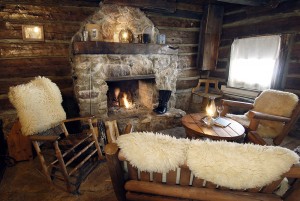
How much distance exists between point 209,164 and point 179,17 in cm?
382

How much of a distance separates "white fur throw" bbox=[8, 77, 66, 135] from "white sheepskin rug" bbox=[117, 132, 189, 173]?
1537 millimetres

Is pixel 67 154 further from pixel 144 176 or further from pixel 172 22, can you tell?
pixel 172 22

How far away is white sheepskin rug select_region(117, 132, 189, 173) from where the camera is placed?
111 cm

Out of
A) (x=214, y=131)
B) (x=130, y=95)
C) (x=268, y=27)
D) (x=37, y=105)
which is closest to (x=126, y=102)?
(x=130, y=95)

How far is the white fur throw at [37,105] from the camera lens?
83.3 inches

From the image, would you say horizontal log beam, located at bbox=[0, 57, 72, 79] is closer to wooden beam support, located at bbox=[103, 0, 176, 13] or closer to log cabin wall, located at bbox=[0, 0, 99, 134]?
log cabin wall, located at bbox=[0, 0, 99, 134]

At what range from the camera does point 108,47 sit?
309 centimetres

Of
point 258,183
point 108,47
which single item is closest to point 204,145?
point 258,183

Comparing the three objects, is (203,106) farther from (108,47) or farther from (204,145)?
(204,145)

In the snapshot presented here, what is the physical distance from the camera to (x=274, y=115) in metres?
2.66

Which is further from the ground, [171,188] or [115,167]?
[115,167]

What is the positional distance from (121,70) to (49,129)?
4.99ft

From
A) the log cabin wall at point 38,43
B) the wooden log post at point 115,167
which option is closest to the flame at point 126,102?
the log cabin wall at point 38,43

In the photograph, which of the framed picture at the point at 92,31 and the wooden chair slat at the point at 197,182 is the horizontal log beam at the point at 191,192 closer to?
the wooden chair slat at the point at 197,182
